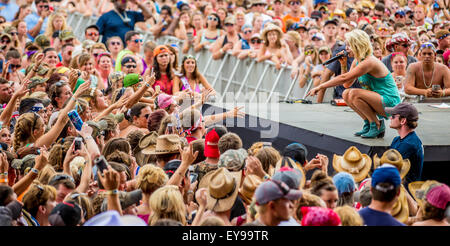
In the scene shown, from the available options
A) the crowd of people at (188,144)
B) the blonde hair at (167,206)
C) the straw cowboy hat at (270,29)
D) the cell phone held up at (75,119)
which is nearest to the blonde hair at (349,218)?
the crowd of people at (188,144)

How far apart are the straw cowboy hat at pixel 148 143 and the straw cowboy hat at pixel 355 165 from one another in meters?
1.77

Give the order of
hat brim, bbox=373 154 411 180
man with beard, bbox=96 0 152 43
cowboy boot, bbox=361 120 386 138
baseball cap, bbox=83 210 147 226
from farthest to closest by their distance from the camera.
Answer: man with beard, bbox=96 0 152 43
cowboy boot, bbox=361 120 386 138
hat brim, bbox=373 154 411 180
baseball cap, bbox=83 210 147 226

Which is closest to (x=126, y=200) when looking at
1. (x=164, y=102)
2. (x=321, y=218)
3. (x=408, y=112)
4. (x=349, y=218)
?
(x=321, y=218)

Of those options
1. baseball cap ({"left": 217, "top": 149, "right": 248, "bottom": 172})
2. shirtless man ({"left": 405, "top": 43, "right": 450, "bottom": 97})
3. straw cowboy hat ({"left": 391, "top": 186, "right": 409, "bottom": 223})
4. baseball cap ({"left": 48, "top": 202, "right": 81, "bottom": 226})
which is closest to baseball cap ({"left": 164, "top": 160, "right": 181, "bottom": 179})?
baseball cap ({"left": 217, "top": 149, "right": 248, "bottom": 172})

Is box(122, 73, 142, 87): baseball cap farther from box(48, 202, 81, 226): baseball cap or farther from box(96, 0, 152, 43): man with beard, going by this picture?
box(48, 202, 81, 226): baseball cap

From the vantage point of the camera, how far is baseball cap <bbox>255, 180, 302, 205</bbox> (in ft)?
14.9

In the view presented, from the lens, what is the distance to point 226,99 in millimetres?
14531

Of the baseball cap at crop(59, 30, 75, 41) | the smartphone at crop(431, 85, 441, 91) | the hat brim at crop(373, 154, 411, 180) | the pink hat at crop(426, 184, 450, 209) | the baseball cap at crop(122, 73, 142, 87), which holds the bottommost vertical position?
the hat brim at crop(373, 154, 411, 180)

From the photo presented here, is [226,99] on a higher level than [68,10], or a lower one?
lower

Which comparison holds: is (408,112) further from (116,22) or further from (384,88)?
(116,22)

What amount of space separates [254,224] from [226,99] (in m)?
10.0

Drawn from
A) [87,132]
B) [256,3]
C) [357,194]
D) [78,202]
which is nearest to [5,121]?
[87,132]
